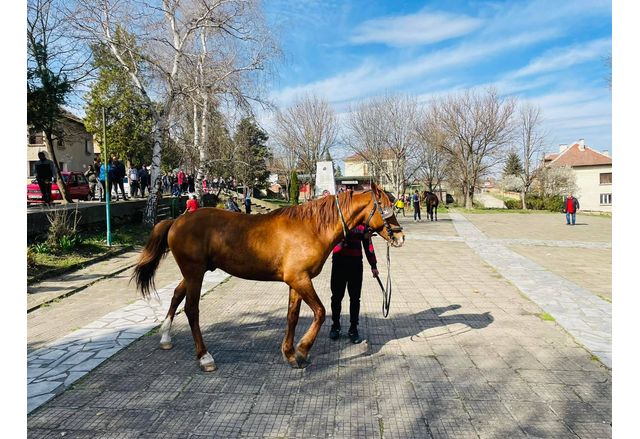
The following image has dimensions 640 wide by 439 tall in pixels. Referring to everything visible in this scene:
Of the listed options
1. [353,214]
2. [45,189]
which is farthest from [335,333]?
[45,189]

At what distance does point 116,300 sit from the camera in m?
7.53

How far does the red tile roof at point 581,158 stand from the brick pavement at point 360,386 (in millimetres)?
62166

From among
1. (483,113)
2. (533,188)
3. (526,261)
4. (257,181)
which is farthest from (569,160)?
(526,261)

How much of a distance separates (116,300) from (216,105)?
36.7 ft

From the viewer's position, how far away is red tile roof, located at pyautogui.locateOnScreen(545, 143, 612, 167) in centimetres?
5753

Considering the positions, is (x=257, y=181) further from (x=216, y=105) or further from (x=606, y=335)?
(x=606, y=335)

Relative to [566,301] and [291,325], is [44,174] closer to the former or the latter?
[291,325]

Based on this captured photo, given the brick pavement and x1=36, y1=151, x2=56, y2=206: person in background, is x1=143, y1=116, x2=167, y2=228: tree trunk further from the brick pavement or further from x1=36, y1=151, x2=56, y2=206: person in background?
the brick pavement

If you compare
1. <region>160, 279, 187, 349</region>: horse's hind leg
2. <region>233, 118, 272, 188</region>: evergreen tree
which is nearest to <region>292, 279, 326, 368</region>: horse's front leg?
<region>160, 279, 187, 349</region>: horse's hind leg

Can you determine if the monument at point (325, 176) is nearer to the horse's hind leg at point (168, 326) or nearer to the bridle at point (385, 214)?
the horse's hind leg at point (168, 326)

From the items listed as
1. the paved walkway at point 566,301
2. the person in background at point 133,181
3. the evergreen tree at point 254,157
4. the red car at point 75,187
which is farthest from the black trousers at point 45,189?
the evergreen tree at point 254,157

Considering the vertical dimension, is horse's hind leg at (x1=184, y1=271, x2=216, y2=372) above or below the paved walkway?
above

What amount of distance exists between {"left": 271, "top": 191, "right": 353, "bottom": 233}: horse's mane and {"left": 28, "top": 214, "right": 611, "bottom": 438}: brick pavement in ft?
5.49

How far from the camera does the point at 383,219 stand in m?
4.60
